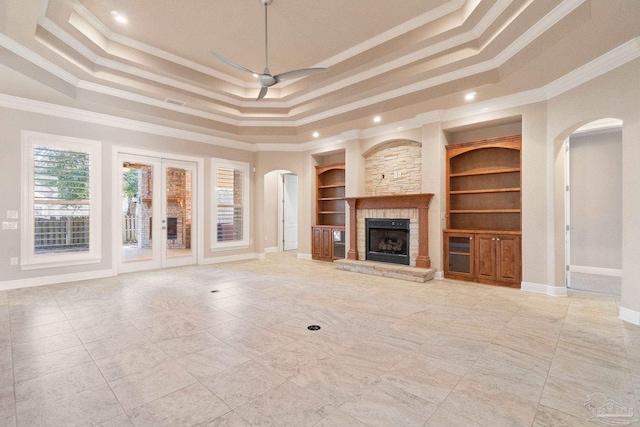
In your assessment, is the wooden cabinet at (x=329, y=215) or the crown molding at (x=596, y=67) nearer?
the crown molding at (x=596, y=67)

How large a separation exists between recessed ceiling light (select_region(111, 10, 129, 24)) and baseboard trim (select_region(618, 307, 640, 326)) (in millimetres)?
7120

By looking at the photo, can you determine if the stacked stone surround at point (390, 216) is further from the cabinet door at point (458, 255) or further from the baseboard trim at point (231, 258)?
the baseboard trim at point (231, 258)

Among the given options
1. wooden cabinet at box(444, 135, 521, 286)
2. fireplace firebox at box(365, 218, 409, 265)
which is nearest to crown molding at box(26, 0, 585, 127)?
wooden cabinet at box(444, 135, 521, 286)

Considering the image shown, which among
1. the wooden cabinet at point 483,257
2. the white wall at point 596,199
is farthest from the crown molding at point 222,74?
the white wall at point 596,199

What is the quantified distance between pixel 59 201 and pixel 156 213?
1665 mm

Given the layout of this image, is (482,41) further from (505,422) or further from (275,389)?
(275,389)

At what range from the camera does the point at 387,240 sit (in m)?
6.74

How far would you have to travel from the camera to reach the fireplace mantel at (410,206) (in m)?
5.99

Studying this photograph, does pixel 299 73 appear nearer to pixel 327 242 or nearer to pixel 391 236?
pixel 391 236

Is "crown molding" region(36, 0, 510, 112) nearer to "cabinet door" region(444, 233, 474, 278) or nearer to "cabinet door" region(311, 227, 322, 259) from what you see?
"cabinet door" region(444, 233, 474, 278)

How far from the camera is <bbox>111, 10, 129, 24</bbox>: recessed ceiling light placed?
3.78 meters

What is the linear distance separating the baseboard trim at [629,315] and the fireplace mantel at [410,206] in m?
2.75

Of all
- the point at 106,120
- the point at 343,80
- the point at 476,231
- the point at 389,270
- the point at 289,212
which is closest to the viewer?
the point at 343,80

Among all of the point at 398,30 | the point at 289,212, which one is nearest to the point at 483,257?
the point at 398,30
